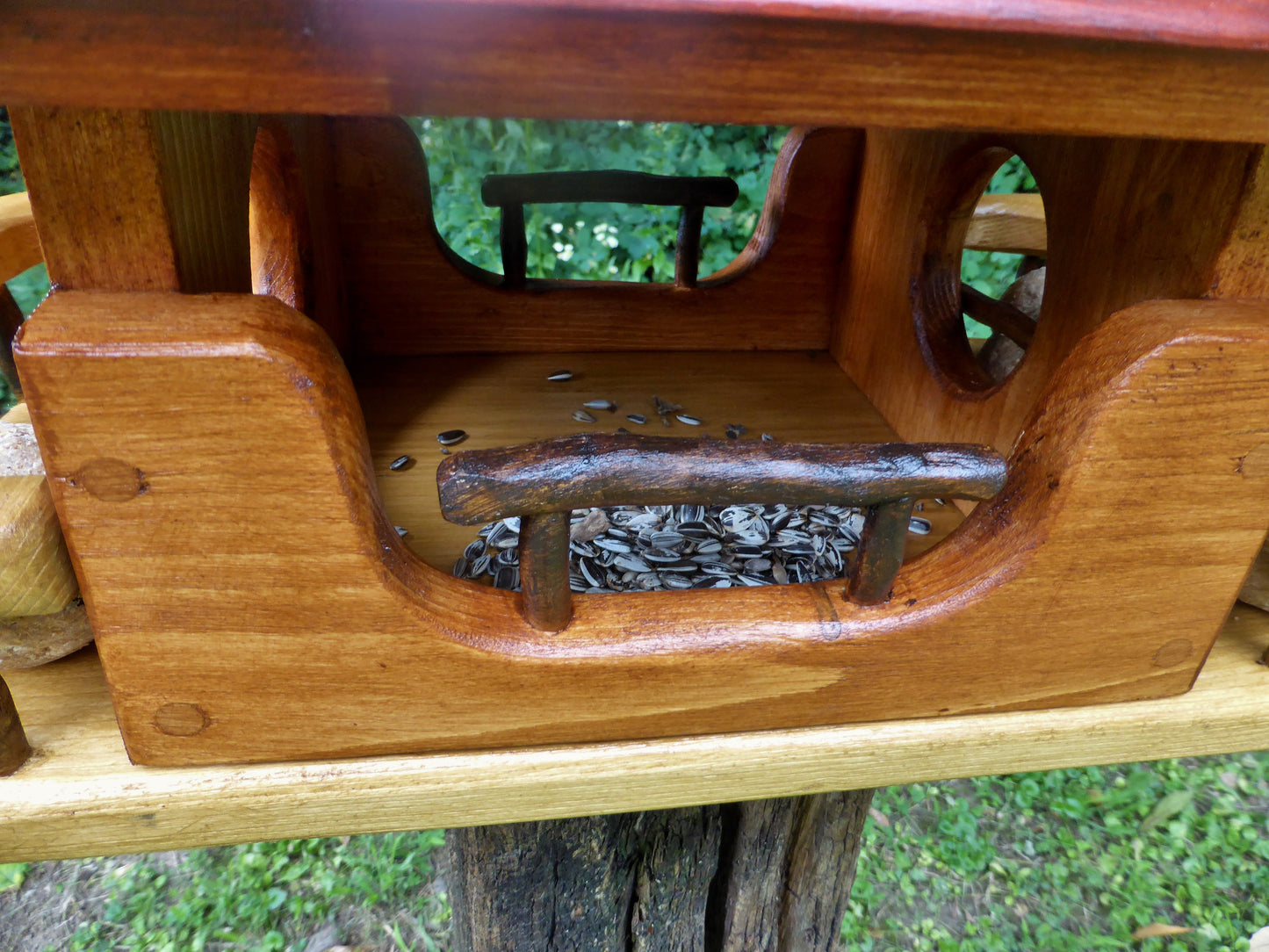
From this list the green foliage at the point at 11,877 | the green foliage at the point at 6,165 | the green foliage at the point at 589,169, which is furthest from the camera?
the green foliage at the point at 589,169

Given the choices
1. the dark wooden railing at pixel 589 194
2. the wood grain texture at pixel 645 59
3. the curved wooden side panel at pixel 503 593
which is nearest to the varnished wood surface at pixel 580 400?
the dark wooden railing at pixel 589 194

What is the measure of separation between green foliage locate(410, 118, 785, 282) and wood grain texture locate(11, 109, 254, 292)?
2.14 meters

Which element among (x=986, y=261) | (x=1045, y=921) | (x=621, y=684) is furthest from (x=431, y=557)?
(x=986, y=261)

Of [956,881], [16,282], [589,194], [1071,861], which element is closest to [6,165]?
[16,282]

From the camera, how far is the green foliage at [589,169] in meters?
2.67

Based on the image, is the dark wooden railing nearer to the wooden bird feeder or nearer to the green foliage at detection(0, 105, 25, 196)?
the wooden bird feeder

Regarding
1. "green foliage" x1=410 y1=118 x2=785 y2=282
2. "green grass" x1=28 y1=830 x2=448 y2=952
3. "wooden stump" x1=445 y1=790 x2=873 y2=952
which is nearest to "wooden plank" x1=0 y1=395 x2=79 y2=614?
"wooden stump" x1=445 y1=790 x2=873 y2=952

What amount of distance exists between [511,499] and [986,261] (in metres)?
2.55

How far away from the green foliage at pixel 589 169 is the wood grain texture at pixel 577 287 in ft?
4.50

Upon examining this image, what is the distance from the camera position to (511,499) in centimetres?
51

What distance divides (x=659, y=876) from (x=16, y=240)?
1041 mm

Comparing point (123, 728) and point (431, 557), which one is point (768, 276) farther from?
point (123, 728)

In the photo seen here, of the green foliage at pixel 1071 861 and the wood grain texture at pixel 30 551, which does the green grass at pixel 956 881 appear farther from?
the wood grain texture at pixel 30 551

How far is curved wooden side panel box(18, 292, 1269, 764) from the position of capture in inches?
18.2
